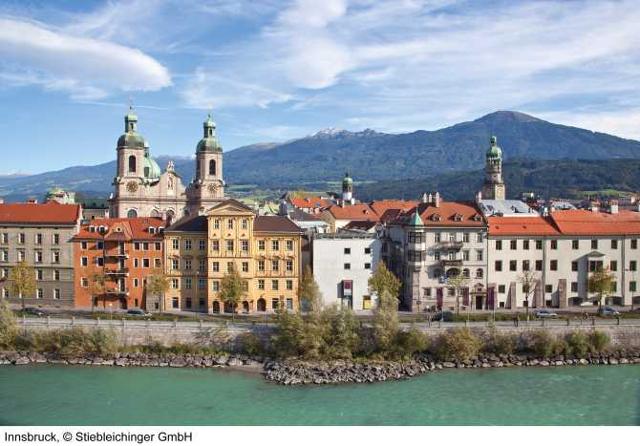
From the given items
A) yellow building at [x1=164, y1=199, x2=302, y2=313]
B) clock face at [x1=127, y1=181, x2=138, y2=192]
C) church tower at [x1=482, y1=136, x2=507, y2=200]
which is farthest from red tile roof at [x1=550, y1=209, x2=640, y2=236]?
church tower at [x1=482, y1=136, x2=507, y2=200]

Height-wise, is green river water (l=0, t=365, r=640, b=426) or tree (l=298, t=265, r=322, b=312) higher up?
tree (l=298, t=265, r=322, b=312)

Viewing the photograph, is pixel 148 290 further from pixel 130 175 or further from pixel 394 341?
pixel 130 175

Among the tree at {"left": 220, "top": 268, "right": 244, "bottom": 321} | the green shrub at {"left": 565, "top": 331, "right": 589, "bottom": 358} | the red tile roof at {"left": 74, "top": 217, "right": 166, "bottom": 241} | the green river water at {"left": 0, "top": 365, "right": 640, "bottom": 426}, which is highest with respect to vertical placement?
the red tile roof at {"left": 74, "top": 217, "right": 166, "bottom": 241}

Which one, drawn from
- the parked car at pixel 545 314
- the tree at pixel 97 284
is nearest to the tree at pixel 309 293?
the tree at pixel 97 284

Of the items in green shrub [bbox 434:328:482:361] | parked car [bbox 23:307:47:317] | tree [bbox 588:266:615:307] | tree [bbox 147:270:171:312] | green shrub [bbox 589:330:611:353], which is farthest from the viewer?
tree [bbox 588:266:615:307]

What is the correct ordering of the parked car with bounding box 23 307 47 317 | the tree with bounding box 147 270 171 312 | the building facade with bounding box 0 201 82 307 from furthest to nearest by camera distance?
the building facade with bounding box 0 201 82 307 → the tree with bounding box 147 270 171 312 → the parked car with bounding box 23 307 47 317

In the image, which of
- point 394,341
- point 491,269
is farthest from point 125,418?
point 491,269

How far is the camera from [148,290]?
2121 inches

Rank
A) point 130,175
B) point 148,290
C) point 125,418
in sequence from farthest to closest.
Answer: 1. point 130,175
2. point 148,290
3. point 125,418

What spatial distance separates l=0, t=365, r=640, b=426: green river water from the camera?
33.5 meters

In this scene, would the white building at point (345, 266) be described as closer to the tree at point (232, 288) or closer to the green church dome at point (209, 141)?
the tree at point (232, 288)

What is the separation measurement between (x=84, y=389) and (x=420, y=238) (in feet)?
89.5

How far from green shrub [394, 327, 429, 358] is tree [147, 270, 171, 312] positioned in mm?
18658

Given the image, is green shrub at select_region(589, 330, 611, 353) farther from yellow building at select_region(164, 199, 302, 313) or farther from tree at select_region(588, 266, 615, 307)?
yellow building at select_region(164, 199, 302, 313)
